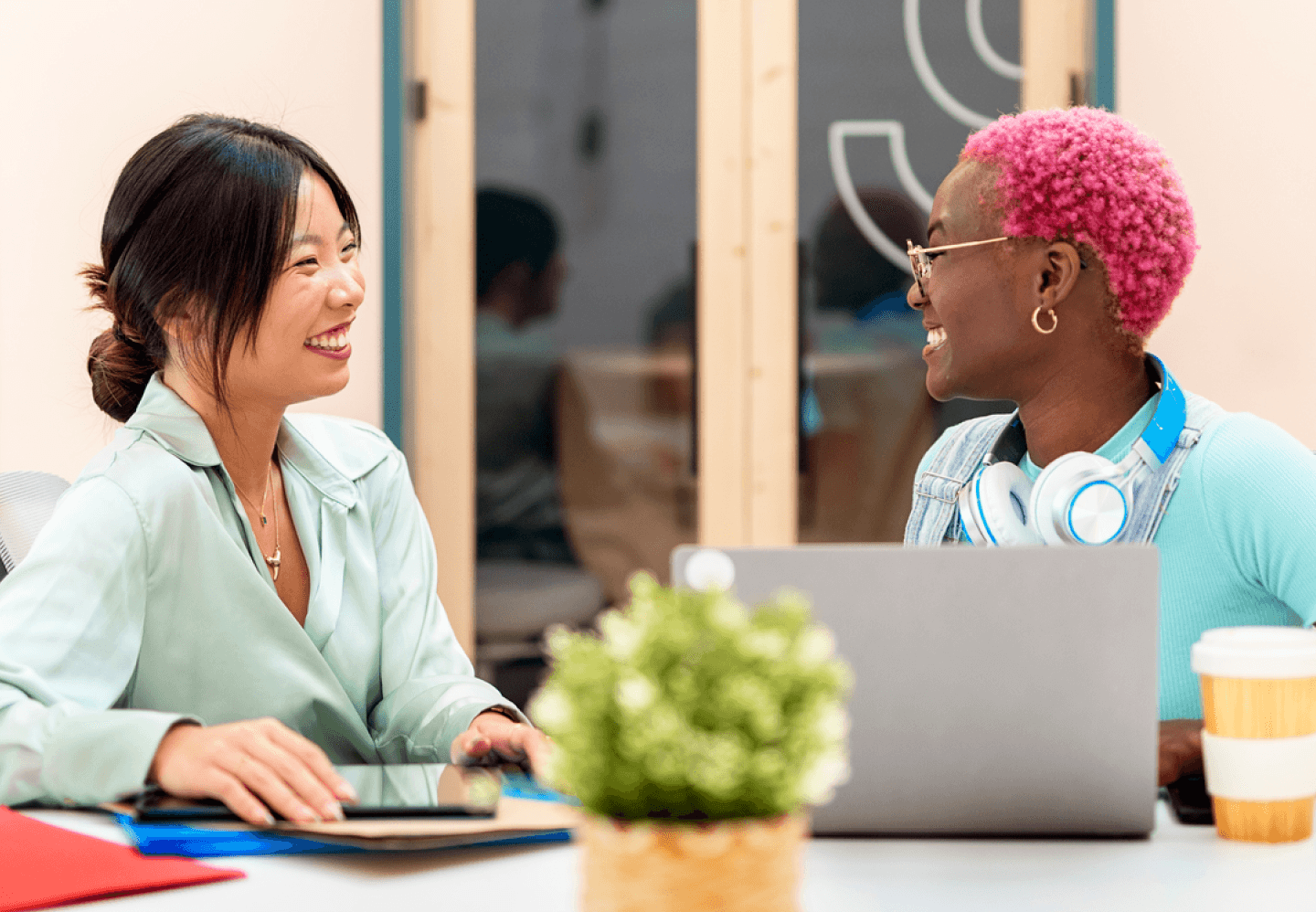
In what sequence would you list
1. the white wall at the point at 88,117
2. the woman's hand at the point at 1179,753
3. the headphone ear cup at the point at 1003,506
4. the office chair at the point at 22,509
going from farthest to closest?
the white wall at the point at 88,117 → the office chair at the point at 22,509 → the headphone ear cup at the point at 1003,506 → the woman's hand at the point at 1179,753

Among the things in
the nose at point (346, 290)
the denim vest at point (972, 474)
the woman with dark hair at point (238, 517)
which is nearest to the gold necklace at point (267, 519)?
the woman with dark hair at point (238, 517)

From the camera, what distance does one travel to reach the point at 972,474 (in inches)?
57.8

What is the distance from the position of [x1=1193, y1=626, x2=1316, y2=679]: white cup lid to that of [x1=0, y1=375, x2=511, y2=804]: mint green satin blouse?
708mm

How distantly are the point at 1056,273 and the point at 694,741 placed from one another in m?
1.04

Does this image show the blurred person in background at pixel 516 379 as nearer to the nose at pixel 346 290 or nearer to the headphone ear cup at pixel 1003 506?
the nose at pixel 346 290

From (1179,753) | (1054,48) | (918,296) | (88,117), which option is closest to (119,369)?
(918,296)

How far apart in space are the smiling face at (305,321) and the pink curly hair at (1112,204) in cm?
76

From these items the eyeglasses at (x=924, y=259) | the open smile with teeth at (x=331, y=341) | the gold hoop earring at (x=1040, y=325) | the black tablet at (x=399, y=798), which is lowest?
the black tablet at (x=399, y=798)

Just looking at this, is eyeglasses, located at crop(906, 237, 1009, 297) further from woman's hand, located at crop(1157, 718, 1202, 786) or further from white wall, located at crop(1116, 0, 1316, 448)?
white wall, located at crop(1116, 0, 1316, 448)

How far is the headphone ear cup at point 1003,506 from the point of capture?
3.96 ft

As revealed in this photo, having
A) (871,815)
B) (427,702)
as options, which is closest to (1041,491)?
(871,815)

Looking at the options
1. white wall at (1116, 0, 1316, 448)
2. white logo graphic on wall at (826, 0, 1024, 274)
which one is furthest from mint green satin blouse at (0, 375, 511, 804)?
white wall at (1116, 0, 1316, 448)

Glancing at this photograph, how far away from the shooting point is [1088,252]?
1.36 metres

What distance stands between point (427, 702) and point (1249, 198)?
2250 millimetres
